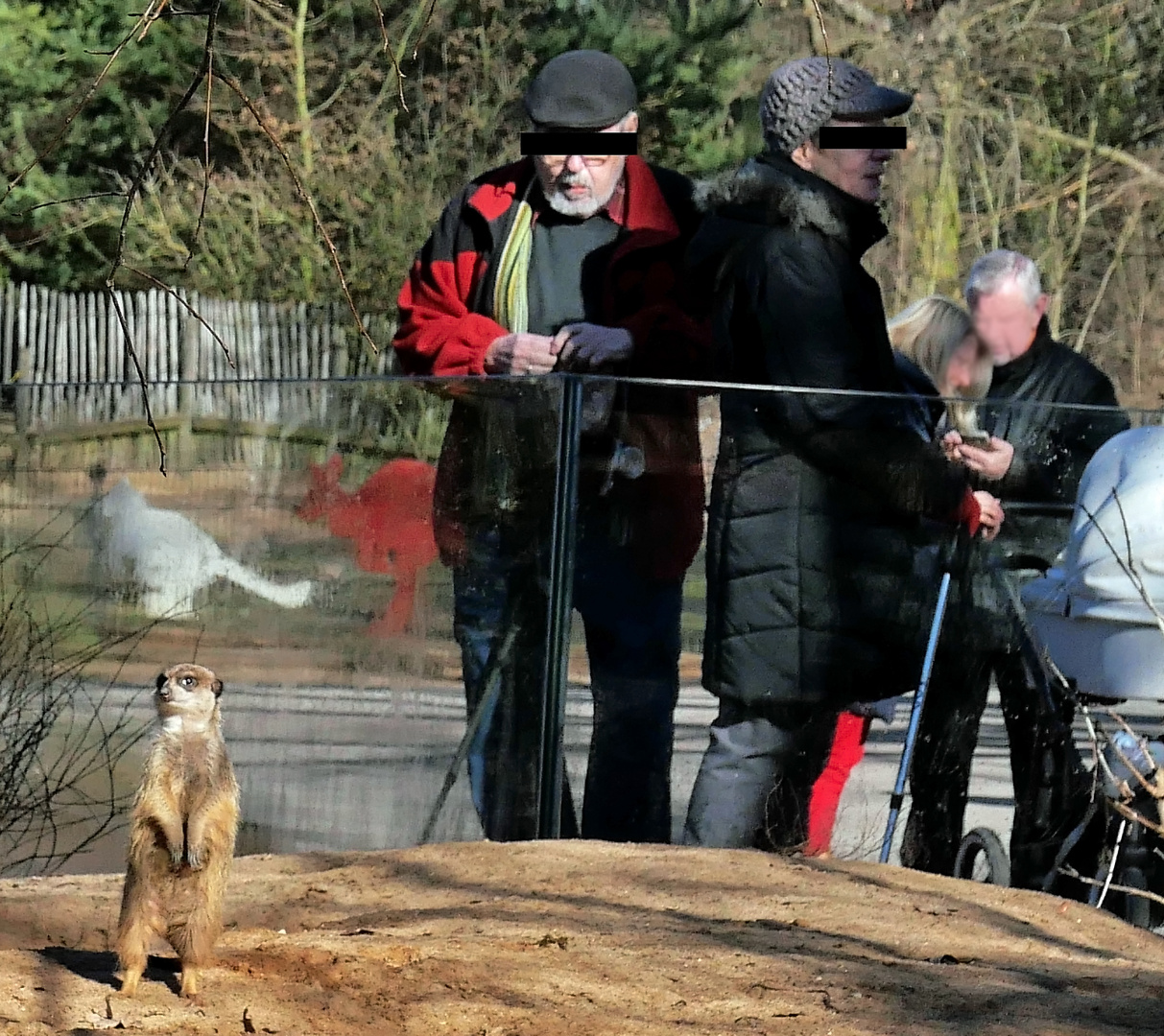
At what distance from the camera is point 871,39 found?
16.8 m

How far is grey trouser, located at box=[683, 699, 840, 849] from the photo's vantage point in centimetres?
522

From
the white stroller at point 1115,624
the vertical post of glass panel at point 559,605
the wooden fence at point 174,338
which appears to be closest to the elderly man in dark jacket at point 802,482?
the white stroller at point 1115,624

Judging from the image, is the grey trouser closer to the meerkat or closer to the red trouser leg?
the red trouser leg

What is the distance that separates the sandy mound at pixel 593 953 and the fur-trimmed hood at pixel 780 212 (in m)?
1.54

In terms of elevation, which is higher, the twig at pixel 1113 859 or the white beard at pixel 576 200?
the white beard at pixel 576 200

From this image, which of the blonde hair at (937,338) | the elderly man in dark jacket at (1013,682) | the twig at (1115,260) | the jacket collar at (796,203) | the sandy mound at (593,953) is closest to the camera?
the sandy mound at (593,953)

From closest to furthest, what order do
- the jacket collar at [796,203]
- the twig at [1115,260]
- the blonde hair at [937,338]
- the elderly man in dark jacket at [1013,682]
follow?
the jacket collar at [796,203] < the elderly man in dark jacket at [1013,682] < the blonde hair at [937,338] < the twig at [1115,260]

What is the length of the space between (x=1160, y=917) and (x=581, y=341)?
2.13 metres

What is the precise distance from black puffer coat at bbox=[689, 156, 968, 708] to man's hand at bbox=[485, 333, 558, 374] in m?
0.46

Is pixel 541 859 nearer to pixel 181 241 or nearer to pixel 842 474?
pixel 842 474

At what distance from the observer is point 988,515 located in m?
5.38

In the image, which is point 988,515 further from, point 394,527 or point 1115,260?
point 1115,260

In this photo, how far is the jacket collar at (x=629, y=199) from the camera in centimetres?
538

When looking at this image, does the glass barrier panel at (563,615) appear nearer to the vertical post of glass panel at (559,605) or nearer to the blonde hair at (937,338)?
the vertical post of glass panel at (559,605)
